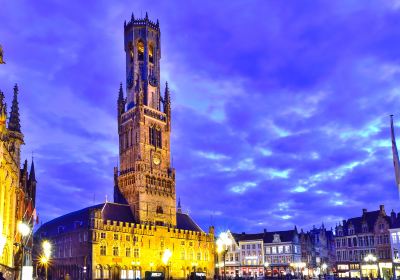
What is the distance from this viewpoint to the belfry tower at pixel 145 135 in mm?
108062

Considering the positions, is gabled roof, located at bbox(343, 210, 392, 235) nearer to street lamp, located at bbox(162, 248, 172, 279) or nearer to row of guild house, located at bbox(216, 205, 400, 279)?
row of guild house, located at bbox(216, 205, 400, 279)

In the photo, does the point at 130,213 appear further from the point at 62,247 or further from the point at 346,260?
the point at 346,260

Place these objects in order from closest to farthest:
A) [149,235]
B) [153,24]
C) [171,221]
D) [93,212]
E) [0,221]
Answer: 1. [0,221]
2. [93,212]
3. [149,235]
4. [171,221]
5. [153,24]

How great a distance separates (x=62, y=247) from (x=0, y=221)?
53.0m

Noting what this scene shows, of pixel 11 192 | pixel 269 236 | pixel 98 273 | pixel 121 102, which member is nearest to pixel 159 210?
pixel 98 273

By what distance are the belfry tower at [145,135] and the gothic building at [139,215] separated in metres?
0.22

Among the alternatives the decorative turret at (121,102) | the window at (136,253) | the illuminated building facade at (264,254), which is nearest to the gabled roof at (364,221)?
the illuminated building facade at (264,254)

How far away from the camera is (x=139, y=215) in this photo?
104 m

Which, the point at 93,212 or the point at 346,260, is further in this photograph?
the point at 346,260

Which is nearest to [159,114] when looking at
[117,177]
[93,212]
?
[117,177]

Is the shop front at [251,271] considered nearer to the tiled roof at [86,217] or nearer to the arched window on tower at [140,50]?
the tiled roof at [86,217]

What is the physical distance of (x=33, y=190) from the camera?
7706 cm

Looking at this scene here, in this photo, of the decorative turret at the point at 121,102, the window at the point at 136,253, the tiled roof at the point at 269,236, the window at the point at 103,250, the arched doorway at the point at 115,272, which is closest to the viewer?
the window at the point at 103,250

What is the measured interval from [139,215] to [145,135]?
1902cm
